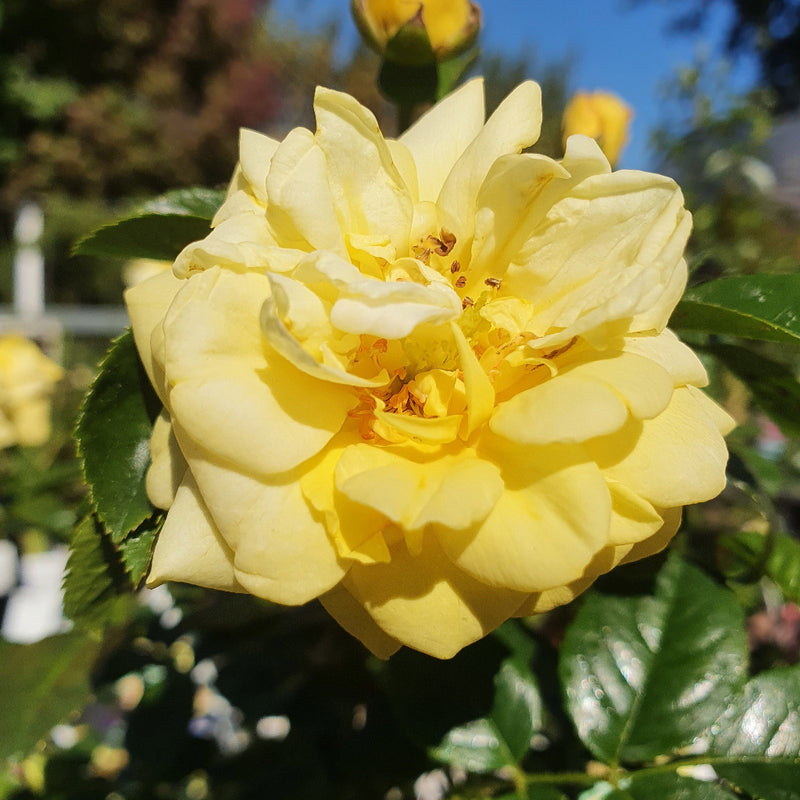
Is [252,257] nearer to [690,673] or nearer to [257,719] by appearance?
[690,673]

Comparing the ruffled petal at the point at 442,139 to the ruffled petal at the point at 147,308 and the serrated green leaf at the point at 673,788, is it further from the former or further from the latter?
the serrated green leaf at the point at 673,788

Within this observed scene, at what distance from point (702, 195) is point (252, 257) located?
213 centimetres

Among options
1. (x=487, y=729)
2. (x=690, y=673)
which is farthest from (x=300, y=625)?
(x=690, y=673)

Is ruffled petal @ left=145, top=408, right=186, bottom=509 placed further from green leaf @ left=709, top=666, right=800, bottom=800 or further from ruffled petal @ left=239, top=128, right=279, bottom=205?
green leaf @ left=709, top=666, right=800, bottom=800

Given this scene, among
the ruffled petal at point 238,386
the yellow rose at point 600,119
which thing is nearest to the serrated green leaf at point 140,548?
the ruffled petal at point 238,386

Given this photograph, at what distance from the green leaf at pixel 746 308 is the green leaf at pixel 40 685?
26.7 inches

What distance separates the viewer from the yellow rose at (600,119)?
835 mm

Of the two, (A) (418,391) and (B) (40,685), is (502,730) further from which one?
(B) (40,685)

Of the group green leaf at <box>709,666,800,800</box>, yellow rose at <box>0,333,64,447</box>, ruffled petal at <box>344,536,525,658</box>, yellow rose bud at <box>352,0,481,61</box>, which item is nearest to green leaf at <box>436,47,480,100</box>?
yellow rose bud at <box>352,0,481,61</box>

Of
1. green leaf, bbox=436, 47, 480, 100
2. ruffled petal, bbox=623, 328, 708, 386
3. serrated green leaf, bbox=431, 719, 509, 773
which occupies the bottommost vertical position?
serrated green leaf, bbox=431, 719, 509, 773

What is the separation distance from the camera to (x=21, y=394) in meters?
1.49

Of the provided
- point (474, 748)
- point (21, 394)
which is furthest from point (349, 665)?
point (21, 394)

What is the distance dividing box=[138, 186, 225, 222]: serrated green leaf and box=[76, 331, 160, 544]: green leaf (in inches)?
6.1

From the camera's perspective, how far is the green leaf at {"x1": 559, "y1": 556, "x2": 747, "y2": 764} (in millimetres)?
519
